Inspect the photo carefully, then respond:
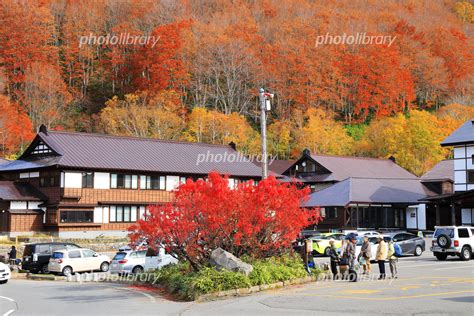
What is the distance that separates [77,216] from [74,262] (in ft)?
61.6

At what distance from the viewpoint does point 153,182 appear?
52.8m

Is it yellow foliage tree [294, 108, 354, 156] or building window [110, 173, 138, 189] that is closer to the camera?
building window [110, 173, 138, 189]

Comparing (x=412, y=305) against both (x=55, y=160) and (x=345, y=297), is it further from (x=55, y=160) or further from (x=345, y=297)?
(x=55, y=160)

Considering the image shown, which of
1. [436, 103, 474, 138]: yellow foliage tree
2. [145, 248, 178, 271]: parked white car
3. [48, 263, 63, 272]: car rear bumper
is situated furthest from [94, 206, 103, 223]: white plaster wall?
[436, 103, 474, 138]: yellow foliage tree

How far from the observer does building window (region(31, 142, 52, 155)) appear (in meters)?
49.5

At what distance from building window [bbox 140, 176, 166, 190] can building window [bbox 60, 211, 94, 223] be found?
17.8ft

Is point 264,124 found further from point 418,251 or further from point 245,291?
point 418,251

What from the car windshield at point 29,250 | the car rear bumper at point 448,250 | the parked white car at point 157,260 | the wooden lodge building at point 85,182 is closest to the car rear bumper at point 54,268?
the car windshield at point 29,250

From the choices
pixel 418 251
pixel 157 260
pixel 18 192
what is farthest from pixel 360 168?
pixel 157 260

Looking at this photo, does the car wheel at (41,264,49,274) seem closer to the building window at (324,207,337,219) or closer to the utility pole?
the utility pole

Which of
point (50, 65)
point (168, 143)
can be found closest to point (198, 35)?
point (50, 65)

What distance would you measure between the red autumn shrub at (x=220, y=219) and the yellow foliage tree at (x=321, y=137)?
52.7m

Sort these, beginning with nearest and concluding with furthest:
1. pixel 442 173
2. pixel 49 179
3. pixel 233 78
A: pixel 49 179 < pixel 442 173 < pixel 233 78

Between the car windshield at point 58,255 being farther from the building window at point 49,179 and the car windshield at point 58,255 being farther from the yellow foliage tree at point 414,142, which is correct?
the yellow foliage tree at point 414,142
